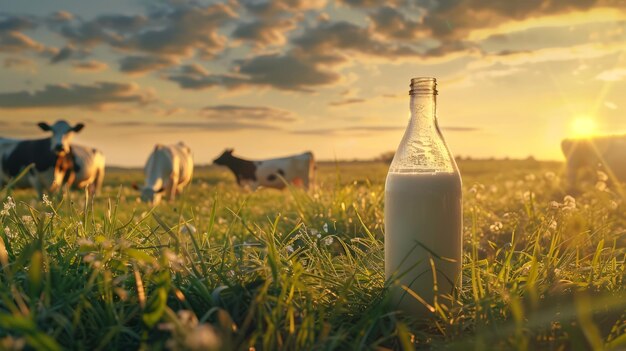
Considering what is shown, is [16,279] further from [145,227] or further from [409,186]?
[409,186]

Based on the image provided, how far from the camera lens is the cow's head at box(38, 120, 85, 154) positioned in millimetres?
17125

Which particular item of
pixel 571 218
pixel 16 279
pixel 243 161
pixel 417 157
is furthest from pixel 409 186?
pixel 243 161

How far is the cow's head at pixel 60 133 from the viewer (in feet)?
56.2

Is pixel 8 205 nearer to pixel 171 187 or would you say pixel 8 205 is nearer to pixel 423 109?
pixel 423 109

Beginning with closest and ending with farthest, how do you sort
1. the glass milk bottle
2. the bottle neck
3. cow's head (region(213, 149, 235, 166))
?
the glass milk bottle
the bottle neck
cow's head (region(213, 149, 235, 166))

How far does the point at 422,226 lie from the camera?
3.40 m

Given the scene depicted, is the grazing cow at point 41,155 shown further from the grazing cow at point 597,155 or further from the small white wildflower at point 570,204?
the small white wildflower at point 570,204

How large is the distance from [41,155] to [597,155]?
47.4ft

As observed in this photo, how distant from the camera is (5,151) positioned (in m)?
18.0

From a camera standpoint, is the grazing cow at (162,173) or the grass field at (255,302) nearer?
the grass field at (255,302)

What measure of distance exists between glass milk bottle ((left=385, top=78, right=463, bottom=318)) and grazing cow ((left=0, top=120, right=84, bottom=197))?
1512cm

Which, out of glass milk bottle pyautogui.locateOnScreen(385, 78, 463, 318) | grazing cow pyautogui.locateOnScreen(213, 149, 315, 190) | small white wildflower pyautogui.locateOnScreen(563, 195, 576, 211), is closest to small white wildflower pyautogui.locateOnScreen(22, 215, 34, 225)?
glass milk bottle pyautogui.locateOnScreen(385, 78, 463, 318)

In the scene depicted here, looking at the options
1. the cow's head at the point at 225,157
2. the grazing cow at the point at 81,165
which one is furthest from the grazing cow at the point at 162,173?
the cow's head at the point at 225,157

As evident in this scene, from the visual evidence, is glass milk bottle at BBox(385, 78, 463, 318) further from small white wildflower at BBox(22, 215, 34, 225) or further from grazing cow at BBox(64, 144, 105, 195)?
grazing cow at BBox(64, 144, 105, 195)
